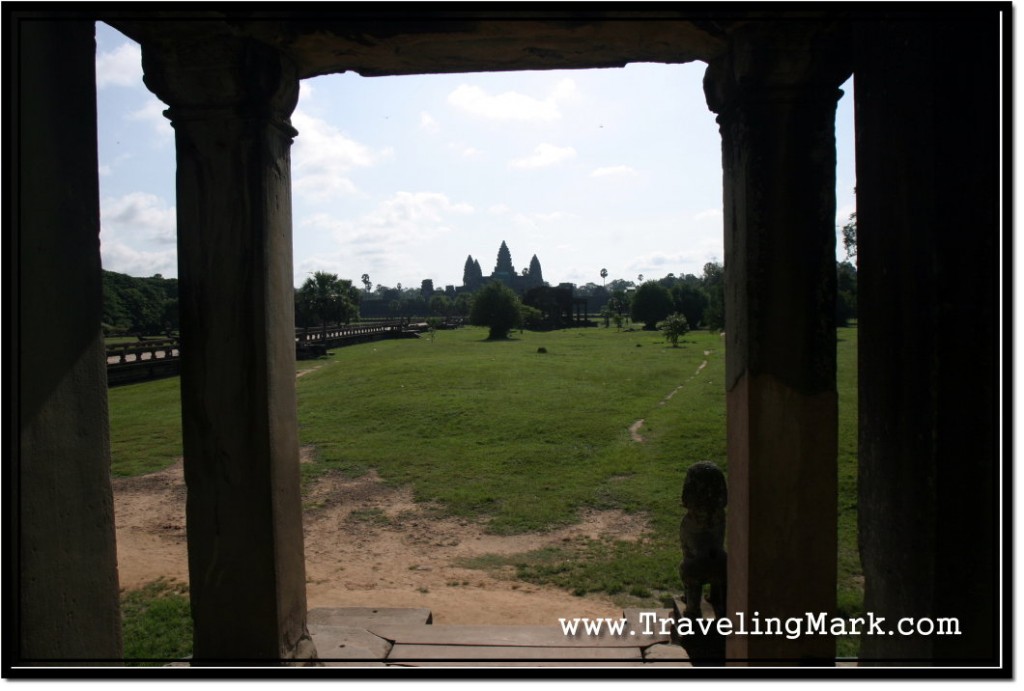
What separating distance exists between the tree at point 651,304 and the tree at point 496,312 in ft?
49.5

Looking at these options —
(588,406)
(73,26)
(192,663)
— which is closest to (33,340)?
(73,26)

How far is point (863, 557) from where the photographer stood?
2586mm

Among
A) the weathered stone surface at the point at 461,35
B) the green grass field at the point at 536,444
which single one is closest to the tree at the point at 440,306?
the green grass field at the point at 536,444

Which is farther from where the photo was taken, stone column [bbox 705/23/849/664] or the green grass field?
the green grass field

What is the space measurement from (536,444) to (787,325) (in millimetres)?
9533

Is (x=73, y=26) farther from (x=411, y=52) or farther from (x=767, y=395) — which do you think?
(x=767, y=395)

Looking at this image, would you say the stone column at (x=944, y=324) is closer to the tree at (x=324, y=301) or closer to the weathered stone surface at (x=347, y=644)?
the weathered stone surface at (x=347, y=644)

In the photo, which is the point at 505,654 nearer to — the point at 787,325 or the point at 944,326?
the point at 787,325

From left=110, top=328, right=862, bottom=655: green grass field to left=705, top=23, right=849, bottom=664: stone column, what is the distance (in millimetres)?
2317

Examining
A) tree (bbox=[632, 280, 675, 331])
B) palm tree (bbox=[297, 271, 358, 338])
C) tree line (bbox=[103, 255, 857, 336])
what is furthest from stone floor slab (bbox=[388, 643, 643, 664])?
tree (bbox=[632, 280, 675, 331])

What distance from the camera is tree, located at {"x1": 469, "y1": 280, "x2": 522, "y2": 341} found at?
43750 millimetres

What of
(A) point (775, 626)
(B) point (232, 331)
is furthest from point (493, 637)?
(B) point (232, 331)

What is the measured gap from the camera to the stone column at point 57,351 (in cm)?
232

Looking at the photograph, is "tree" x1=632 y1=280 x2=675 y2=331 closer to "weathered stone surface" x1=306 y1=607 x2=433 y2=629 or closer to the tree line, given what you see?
the tree line
